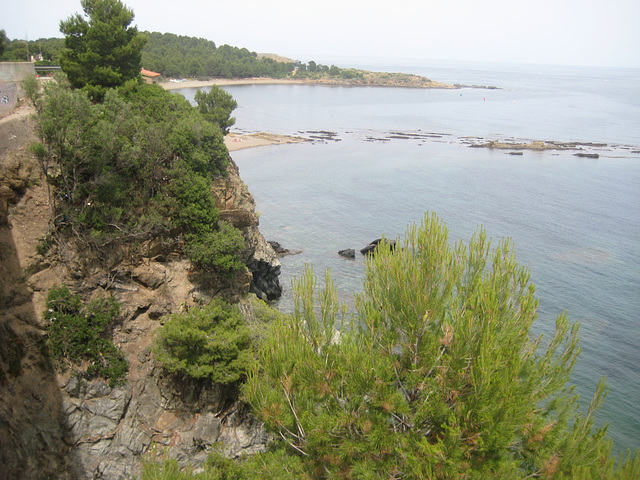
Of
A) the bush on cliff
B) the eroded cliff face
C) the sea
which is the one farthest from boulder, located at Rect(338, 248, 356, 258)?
the eroded cliff face

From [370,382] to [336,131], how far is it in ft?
333

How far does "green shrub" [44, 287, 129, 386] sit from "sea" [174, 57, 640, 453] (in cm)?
1796

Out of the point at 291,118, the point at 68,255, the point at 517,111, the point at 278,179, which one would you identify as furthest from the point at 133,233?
the point at 517,111

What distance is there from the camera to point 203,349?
21.6 m

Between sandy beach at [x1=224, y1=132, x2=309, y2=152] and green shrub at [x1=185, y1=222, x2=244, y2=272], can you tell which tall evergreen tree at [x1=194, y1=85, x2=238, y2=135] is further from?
green shrub at [x1=185, y1=222, x2=244, y2=272]

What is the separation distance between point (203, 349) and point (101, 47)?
75.5 ft

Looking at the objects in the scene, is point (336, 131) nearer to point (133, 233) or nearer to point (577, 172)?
point (577, 172)

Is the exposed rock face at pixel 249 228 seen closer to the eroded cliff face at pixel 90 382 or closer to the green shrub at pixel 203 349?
the eroded cliff face at pixel 90 382

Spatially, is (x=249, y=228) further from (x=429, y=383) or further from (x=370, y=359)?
(x=429, y=383)

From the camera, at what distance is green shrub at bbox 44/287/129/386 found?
67.1 ft

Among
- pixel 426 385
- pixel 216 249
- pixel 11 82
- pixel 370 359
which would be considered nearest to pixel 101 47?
pixel 11 82

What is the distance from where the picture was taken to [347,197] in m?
65.9

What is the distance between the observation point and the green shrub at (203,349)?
21000mm

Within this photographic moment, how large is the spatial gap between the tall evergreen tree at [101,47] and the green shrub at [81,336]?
1575 cm
